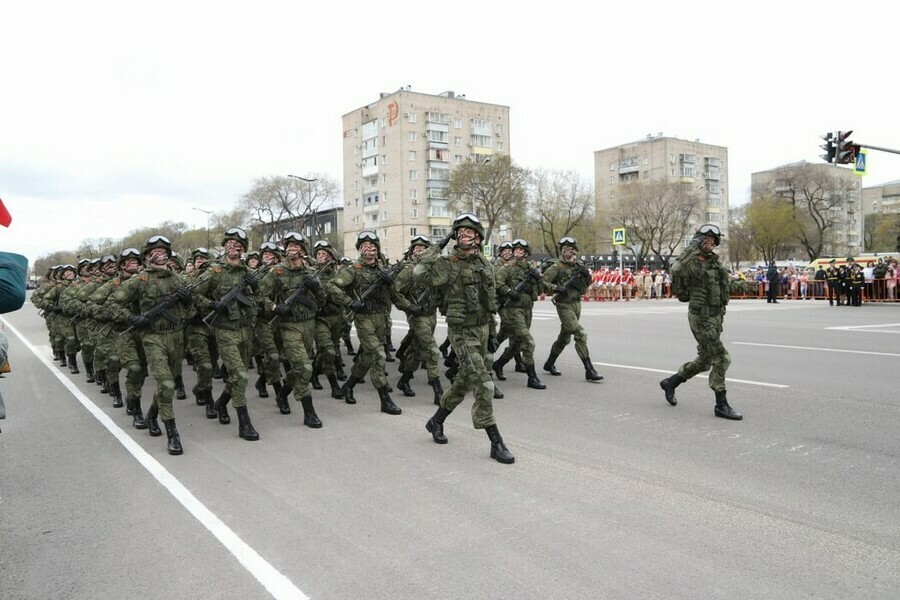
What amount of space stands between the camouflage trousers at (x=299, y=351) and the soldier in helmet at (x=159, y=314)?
3.61ft

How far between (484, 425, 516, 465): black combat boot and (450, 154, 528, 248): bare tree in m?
44.3

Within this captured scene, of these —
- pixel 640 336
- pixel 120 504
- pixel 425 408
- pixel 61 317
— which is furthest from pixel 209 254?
pixel 640 336

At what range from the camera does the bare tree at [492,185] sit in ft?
164

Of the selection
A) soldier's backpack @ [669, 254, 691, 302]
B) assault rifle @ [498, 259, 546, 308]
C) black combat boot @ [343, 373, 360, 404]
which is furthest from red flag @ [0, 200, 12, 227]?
assault rifle @ [498, 259, 546, 308]

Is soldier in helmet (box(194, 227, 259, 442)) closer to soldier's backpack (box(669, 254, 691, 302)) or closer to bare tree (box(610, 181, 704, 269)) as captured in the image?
soldier's backpack (box(669, 254, 691, 302))

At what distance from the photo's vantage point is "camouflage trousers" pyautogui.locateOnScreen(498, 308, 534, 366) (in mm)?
9477

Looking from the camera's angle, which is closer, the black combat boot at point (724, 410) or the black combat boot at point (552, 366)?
the black combat boot at point (724, 410)

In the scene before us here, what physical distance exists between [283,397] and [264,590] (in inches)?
187

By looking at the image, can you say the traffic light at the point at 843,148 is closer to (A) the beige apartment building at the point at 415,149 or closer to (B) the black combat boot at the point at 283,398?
(B) the black combat boot at the point at 283,398

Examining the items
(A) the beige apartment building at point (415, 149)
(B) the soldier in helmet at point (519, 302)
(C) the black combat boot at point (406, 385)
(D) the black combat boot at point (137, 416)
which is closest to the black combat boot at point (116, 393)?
(D) the black combat boot at point (137, 416)

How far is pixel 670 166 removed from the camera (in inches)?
3664

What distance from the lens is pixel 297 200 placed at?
67250mm

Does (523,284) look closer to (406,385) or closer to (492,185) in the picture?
(406,385)

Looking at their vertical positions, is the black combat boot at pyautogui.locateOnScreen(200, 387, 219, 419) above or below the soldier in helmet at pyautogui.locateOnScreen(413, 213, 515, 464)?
below
